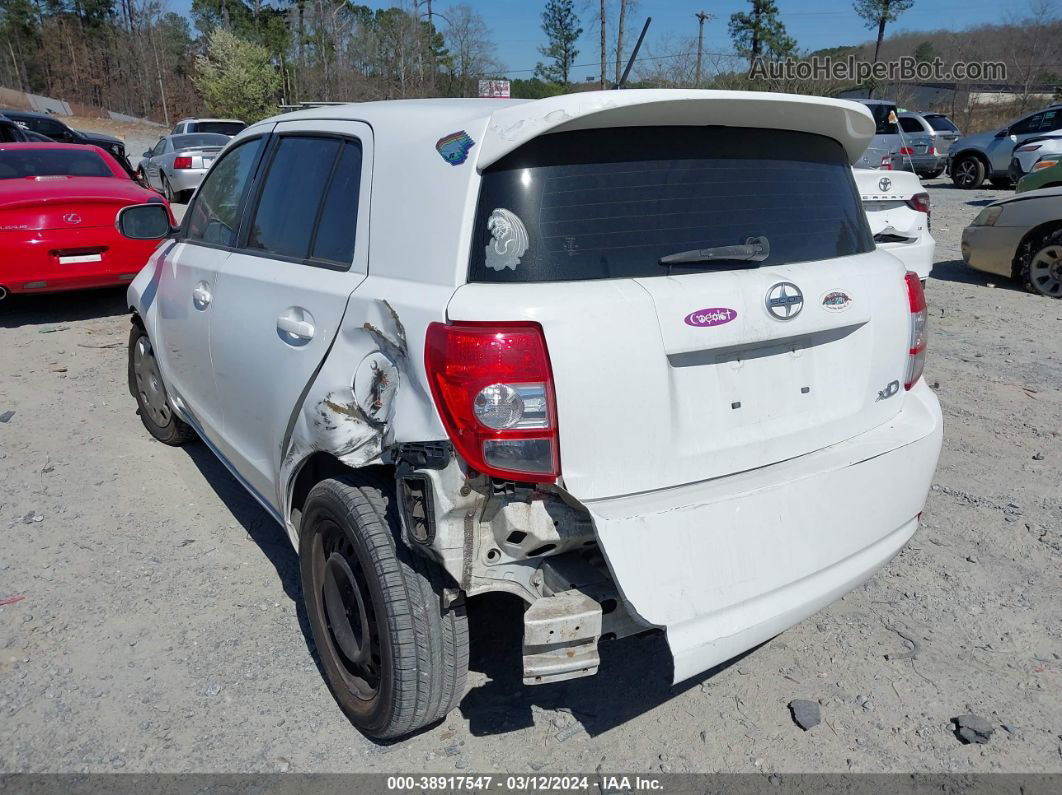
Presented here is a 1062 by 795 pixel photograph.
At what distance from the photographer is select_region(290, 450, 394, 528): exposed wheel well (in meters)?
2.54

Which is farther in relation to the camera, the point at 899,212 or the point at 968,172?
the point at 968,172

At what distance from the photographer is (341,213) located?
8.96ft

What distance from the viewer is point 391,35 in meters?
37.2

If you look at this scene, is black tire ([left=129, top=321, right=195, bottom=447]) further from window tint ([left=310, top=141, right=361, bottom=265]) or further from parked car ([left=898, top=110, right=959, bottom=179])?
parked car ([left=898, top=110, right=959, bottom=179])

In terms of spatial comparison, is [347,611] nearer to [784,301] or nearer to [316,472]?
[316,472]

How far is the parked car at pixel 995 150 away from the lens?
60.7 feet

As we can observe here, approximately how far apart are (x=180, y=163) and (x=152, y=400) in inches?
489

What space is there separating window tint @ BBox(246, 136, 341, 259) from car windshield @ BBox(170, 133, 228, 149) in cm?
1559

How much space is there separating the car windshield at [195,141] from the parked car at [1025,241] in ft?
48.1

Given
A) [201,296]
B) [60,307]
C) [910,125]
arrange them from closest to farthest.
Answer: [201,296] → [60,307] → [910,125]

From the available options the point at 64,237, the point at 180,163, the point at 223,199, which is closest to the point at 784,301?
the point at 223,199

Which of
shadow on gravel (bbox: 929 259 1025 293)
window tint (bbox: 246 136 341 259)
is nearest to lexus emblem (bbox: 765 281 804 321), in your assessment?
window tint (bbox: 246 136 341 259)

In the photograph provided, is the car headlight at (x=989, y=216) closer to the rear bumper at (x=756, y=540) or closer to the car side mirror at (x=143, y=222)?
the rear bumper at (x=756, y=540)

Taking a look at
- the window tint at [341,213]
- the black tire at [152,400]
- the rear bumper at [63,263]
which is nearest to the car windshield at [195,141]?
the rear bumper at [63,263]
